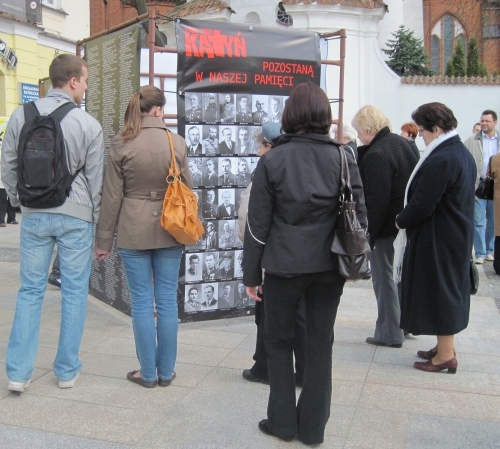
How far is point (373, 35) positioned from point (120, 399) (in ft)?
60.5

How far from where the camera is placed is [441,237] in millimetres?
4637

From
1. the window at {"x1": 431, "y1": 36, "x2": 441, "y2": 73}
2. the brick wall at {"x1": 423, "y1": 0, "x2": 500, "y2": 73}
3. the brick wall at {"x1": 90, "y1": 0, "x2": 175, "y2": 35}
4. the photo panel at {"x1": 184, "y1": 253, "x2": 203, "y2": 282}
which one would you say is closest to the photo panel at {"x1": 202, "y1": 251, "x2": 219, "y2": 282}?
the photo panel at {"x1": 184, "y1": 253, "x2": 203, "y2": 282}

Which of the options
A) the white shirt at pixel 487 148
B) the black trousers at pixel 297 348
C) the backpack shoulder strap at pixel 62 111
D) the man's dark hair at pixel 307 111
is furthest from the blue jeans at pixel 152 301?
the white shirt at pixel 487 148

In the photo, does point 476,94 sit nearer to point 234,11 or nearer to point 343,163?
point 234,11

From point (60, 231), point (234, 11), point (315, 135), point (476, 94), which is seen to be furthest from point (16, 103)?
point (315, 135)

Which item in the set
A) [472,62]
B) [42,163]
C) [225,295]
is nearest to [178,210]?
[42,163]

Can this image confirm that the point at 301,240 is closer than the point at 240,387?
Yes

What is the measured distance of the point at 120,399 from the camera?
418 centimetres

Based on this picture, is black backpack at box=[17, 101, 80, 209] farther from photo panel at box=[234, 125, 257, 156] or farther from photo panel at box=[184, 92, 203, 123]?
photo panel at box=[234, 125, 257, 156]

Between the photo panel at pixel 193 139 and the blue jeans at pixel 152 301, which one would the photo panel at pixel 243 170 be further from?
the blue jeans at pixel 152 301

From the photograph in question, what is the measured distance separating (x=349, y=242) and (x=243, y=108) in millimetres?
2755

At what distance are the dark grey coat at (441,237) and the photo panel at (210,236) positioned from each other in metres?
1.69

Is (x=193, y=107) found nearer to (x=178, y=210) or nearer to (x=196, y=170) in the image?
(x=196, y=170)

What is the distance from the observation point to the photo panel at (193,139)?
5605 mm
